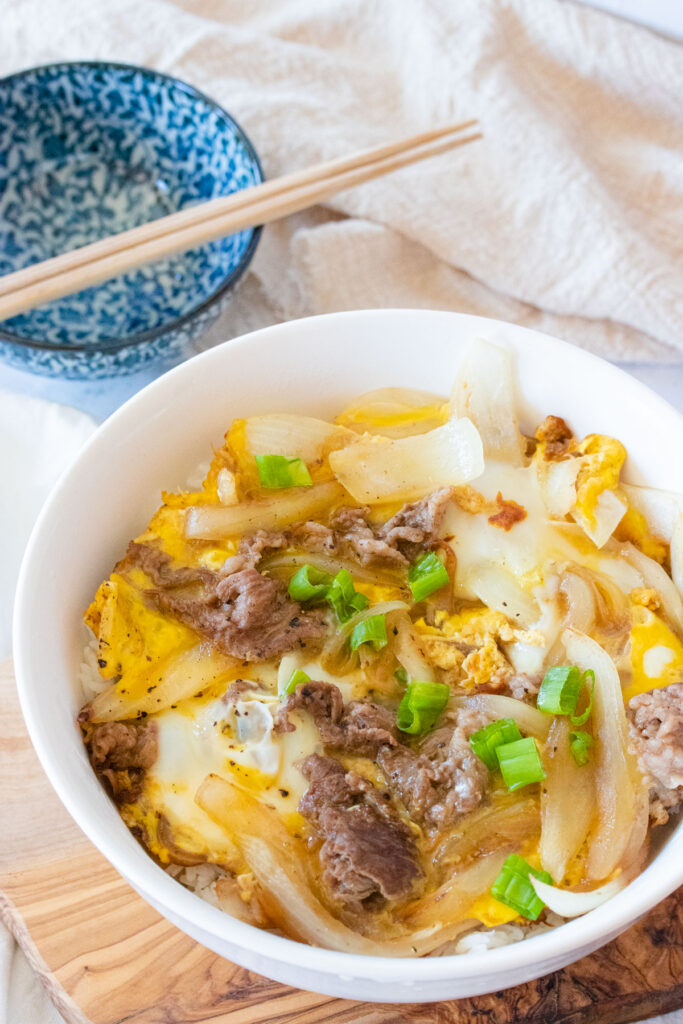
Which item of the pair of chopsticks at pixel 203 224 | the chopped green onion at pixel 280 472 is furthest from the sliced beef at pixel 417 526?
the pair of chopsticks at pixel 203 224

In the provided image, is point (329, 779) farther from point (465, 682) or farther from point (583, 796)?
point (583, 796)

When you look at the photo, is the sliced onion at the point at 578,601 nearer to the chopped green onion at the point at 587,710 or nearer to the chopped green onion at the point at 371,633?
the chopped green onion at the point at 587,710

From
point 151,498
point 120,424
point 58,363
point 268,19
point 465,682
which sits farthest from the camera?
point 268,19

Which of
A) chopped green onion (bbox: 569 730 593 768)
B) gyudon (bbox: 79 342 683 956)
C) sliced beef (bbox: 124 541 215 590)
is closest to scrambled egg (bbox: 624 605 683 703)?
gyudon (bbox: 79 342 683 956)

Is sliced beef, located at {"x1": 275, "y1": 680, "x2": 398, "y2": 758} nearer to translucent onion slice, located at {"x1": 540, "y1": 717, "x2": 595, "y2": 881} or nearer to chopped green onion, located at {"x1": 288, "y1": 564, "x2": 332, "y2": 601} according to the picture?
chopped green onion, located at {"x1": 288, "y1": 564, "x2": 332, "y2": 601}

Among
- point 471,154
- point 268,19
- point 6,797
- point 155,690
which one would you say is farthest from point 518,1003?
point 268,19
